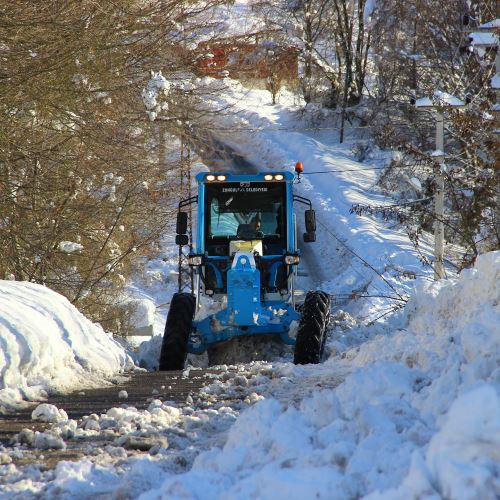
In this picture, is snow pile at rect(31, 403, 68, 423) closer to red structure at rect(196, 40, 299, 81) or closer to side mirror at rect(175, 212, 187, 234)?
side mirror at rect(175, 212, 187, 234)

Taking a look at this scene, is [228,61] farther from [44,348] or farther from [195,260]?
[44,348]

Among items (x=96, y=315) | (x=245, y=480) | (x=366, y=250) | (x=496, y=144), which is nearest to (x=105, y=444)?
(x=245, y=480)

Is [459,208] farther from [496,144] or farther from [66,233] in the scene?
[66,233]

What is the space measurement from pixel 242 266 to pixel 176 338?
119 cm

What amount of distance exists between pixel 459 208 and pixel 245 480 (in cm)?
1150

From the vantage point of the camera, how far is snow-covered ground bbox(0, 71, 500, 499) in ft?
10.5

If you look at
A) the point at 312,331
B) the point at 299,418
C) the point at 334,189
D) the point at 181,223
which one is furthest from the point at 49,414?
the point at 334,189

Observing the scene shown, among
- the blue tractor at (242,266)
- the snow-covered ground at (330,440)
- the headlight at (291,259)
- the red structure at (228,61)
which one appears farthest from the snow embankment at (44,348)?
the red structure at (228,61)

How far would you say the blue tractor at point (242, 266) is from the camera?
11.5 m

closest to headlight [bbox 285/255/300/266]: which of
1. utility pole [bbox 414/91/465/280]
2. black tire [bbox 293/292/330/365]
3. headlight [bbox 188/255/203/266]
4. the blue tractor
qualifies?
the blue tractor

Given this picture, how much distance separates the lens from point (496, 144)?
43.9ft

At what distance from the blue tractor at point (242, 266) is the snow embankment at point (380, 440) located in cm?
571

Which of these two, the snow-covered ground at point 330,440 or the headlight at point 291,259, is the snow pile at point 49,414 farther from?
the headlight at point 291,259

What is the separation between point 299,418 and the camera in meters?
4.36
